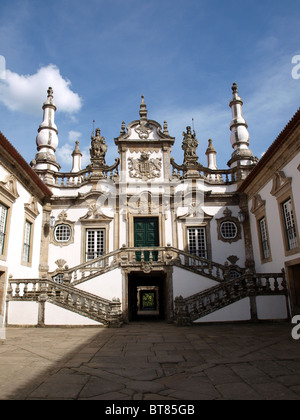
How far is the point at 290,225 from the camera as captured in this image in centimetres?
1162

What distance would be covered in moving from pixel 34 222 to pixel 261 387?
1251cm

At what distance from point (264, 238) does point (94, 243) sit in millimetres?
7819

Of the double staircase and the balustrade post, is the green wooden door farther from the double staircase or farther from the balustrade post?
the balustrade post

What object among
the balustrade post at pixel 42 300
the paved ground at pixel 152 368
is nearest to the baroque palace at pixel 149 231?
the balustrade post at pixel 42 300

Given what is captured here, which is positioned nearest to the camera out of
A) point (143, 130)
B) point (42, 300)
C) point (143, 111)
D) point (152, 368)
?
point (152, 368)

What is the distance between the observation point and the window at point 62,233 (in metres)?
15.6

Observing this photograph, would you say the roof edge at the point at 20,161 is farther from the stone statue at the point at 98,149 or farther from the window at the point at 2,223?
the stone statue at the point at 98,149

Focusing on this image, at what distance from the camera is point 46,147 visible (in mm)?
17047

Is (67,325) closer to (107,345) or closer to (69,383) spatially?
(107,345)

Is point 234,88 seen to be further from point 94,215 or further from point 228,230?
point 94,215

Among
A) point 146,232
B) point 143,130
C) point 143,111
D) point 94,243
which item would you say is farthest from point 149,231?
point 143,111

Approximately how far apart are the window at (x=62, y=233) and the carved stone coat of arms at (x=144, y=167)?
4.13 metres

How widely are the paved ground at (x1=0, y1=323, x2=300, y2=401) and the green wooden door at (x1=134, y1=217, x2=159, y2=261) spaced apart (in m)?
7.17
